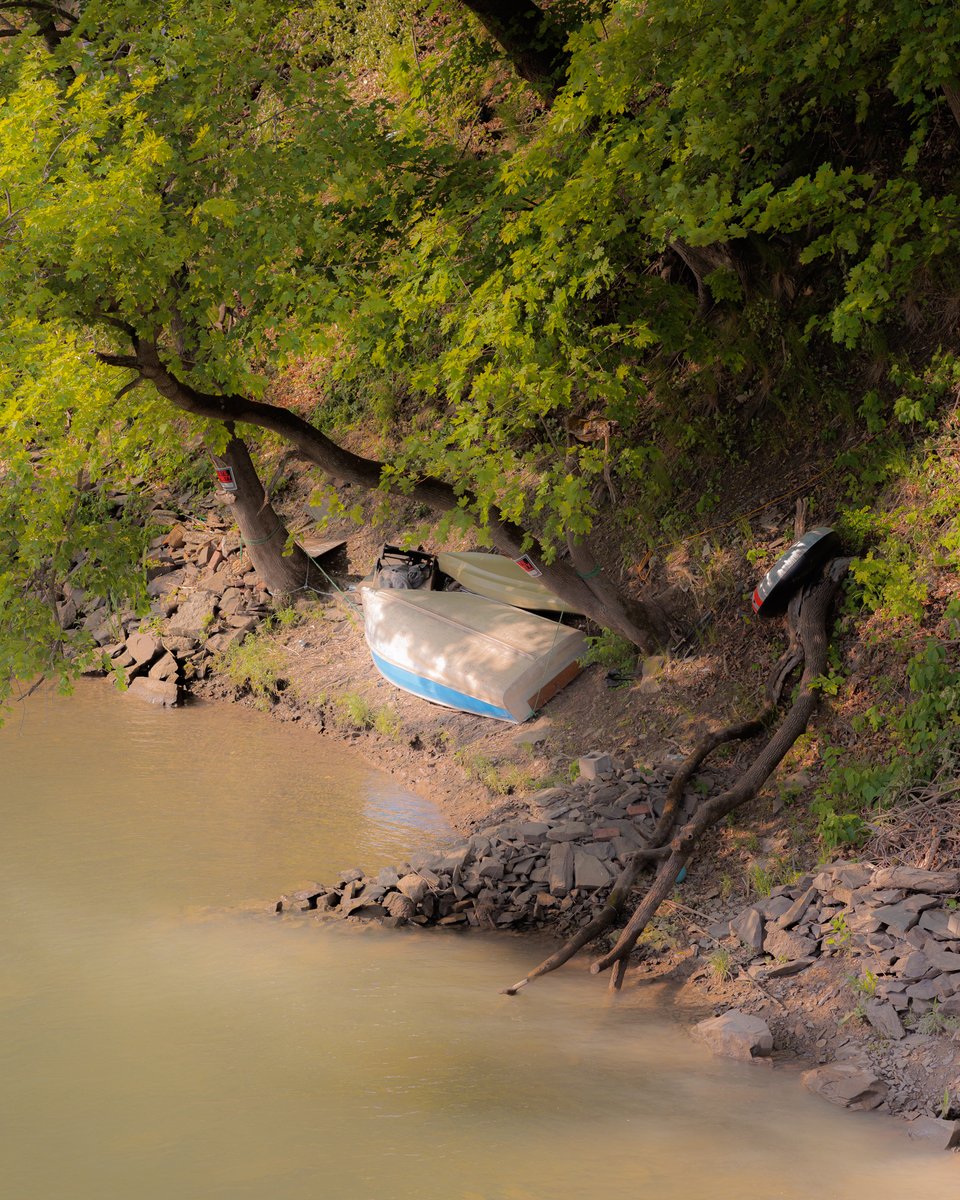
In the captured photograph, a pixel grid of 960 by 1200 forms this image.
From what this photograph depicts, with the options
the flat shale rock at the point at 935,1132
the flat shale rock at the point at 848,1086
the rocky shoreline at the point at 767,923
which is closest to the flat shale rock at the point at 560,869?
the rocky shoreline at the point at 767,923

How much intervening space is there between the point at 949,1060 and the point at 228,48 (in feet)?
27.4

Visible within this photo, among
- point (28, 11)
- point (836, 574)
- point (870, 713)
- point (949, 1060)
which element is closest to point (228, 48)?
point (28, 11)

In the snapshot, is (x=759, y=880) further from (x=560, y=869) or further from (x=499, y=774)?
(x=499, y=774)

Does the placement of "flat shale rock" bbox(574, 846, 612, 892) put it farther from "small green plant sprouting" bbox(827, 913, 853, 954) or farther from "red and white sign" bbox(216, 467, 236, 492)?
"red and white sign" bbox(216, 467, 236, 492)

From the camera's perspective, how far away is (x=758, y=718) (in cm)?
841

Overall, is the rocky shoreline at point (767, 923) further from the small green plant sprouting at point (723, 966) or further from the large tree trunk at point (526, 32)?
the large tree trunk at point (526, 32)

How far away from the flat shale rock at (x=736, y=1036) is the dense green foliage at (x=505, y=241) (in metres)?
3.14

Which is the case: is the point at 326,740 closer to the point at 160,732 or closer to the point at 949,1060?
the point at 160,732

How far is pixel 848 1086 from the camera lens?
571cm

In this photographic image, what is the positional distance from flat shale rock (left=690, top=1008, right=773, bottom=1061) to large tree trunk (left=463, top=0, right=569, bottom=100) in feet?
24.5

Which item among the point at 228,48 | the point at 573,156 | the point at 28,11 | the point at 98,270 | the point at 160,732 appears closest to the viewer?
the point at 98,270

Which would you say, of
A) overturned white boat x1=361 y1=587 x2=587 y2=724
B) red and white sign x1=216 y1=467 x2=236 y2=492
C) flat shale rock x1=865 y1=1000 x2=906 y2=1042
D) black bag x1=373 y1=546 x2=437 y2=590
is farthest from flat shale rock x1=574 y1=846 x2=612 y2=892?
red and white sign x1=216 y1=467 x2=236 y2=492

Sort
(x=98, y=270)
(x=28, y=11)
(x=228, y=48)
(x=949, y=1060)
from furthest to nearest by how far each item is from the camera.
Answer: (x=28, y=11) < (x=228, y=48) < (x=98, y=270) < (x=949, y=1060)

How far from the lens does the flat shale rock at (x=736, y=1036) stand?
6.14m
